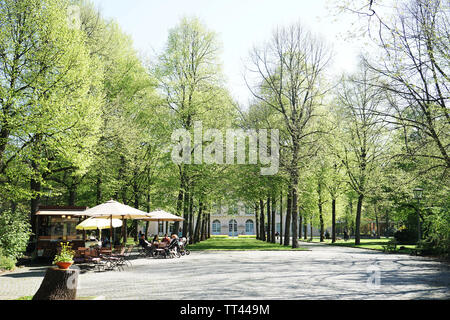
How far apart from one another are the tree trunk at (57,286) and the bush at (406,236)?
2995cm

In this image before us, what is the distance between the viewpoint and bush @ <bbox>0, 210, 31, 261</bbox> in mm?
17750

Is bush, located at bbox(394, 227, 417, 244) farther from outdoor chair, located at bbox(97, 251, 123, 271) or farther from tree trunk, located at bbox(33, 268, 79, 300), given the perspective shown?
tree trunk, located at bbox(33, 268, 79, 300)

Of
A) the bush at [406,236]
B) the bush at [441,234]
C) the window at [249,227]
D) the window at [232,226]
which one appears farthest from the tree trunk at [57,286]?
the window at [249,227]

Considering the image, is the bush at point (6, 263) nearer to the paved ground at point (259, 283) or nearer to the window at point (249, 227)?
the paved ground at point (259, 283)

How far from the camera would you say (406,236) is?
1320 inches

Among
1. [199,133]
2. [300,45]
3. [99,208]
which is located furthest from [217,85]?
[99,208]

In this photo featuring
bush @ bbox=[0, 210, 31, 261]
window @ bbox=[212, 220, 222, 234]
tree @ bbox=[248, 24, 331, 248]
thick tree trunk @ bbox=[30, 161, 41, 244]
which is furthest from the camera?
window @ bbox=[212, 220, 222, 234]

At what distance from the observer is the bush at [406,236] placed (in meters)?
33.3

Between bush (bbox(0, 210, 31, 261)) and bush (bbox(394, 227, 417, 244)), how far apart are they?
27.6 metres

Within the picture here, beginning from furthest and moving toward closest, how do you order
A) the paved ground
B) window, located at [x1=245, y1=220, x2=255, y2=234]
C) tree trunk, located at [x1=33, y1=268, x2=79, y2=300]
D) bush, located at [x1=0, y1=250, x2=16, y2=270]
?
window, located at [x1=245, y1=220, x2=255, y2=234] < bush, located at [x1=0, y1=250, x2=16, y2=270] < the paved ground < tree trunk, located at [x1=33, y1=268, x2=79, y2=300]

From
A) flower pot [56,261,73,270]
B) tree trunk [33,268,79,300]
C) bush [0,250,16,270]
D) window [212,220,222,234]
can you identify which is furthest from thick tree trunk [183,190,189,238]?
window [212,220,222,234]

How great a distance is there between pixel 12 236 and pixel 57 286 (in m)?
10.6

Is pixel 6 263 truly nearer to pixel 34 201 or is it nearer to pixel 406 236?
pixel 34 201

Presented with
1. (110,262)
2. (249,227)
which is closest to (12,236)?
(110,262)
